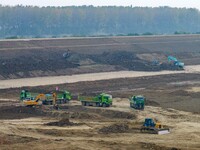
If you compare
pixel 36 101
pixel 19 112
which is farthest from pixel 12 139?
pixel 36 101

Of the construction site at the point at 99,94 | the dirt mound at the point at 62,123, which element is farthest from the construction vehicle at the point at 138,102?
the dirt mound at the point at 62,123

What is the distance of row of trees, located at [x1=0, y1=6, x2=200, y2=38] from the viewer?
161625mm

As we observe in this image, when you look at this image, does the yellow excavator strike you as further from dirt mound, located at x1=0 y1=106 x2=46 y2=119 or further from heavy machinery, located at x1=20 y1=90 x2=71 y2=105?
dirt mound, located at x1=0 y1=106 x2=46 y2=119

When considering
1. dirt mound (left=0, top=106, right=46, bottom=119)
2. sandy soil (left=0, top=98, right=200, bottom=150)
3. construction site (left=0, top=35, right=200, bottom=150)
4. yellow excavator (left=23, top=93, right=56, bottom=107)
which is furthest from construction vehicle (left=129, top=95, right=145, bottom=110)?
dirt mound (left=0, top=106, right=46, bottom=119)

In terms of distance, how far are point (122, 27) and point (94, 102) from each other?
135488mm

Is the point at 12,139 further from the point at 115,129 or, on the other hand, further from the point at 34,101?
the point at 34,101

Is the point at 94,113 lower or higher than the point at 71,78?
lower

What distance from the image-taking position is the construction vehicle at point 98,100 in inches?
1946

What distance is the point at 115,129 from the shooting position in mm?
38688

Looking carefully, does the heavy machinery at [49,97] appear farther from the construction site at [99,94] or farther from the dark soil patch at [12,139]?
the dark soil patch at [12,139]

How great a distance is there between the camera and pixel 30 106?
48.1 meters

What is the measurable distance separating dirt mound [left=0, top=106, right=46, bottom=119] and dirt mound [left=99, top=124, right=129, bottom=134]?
833cm

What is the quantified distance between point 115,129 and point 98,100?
1115cm

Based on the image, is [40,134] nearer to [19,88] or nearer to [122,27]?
[19,88]
